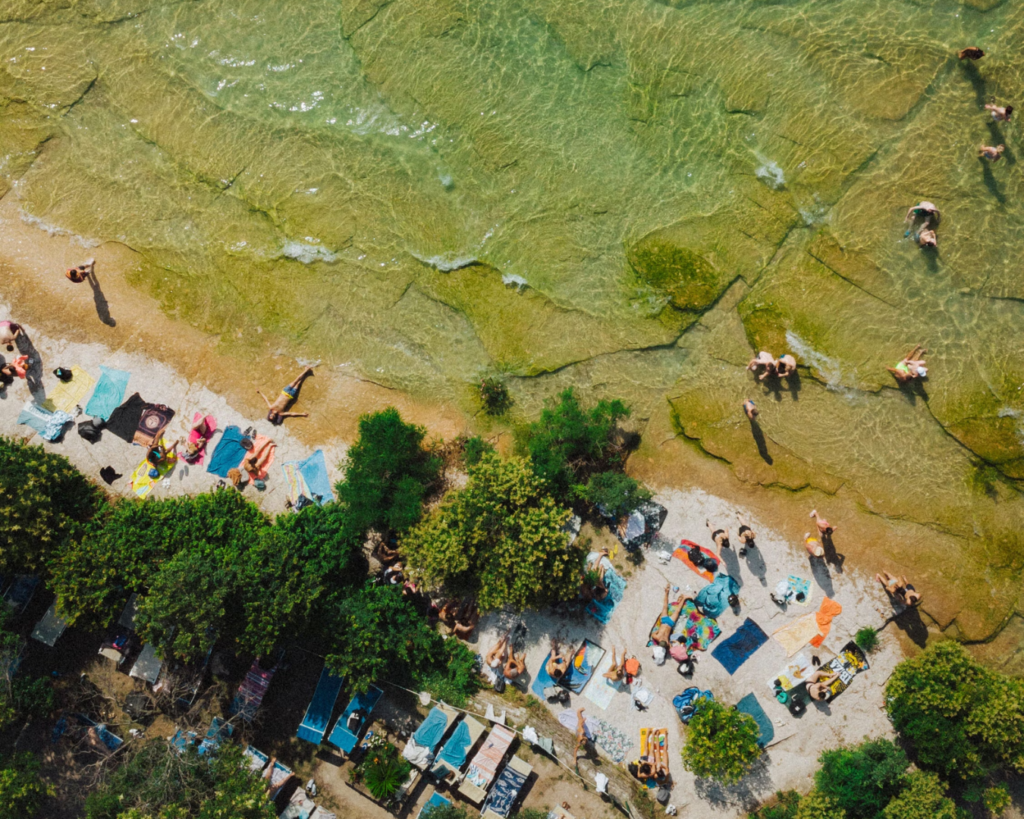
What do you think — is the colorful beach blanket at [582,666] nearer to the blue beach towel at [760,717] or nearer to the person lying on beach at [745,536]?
the blue beach towel at [760,717]

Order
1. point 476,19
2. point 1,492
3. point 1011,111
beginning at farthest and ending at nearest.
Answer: point 476,19 < point 1011,111 < point 1,492

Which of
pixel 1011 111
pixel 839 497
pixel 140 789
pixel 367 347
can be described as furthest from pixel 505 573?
pixel 1011 111

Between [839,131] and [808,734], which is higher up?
[839,131]

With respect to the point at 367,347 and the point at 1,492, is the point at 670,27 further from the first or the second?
the point at 1,492

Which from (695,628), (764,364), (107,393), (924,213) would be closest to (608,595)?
(695,628)

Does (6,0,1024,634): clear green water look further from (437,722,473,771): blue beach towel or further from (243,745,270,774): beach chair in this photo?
(243,745,270,774): beach chair

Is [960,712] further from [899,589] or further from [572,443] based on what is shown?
[572,443]
